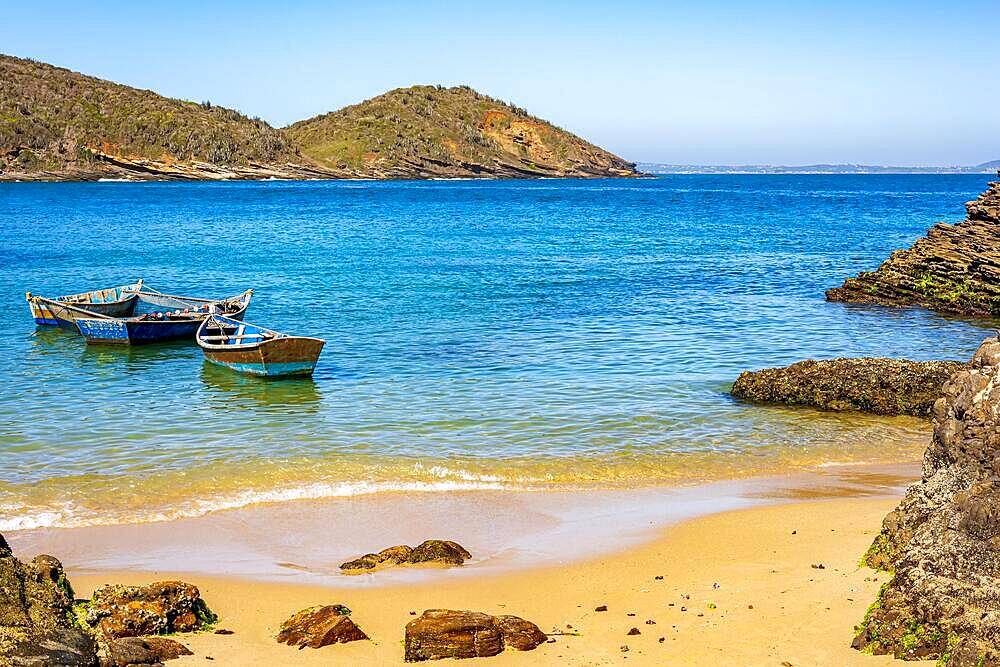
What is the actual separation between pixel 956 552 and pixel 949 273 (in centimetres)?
2504

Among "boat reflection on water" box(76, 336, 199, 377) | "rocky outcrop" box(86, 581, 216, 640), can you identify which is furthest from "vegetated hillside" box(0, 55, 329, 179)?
"rocky outcrop" box(86, 581, 216, 640)

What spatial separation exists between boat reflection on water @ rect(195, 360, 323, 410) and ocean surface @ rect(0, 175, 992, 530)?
0.07 m

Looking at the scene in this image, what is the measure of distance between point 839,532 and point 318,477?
22.2 feet

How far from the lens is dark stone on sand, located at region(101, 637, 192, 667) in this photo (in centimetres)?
648

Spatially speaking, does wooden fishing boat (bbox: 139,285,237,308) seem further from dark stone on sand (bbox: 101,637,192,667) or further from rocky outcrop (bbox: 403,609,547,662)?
rocky outcrop (bbox: 403,609,547,662)

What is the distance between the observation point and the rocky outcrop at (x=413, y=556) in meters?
9.57

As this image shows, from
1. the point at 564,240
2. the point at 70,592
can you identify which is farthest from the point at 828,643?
the point at 564,240

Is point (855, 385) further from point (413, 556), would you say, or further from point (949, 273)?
point (949, 273)

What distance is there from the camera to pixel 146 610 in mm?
7508

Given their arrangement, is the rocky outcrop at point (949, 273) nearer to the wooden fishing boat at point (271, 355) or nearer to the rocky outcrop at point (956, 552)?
the wooden fishing boat at point (271, 355)

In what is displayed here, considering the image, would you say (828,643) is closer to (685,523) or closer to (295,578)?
(685,523)

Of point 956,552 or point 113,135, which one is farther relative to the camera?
point 113,135

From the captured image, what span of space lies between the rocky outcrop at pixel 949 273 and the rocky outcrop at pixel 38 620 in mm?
26471

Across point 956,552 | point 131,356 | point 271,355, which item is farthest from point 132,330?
point 956,552
